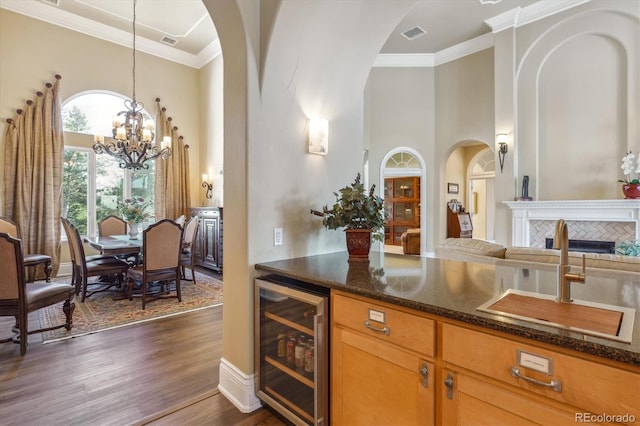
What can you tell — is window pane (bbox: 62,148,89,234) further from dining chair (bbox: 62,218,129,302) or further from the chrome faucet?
the chrome faucet

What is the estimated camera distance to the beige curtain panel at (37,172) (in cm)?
522

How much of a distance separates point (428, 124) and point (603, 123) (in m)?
3.07

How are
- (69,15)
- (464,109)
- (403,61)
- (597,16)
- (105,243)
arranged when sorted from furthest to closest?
1. (403,61)
2. (464,109)
3. (69,15)
4. (597,16)
5. (105,243)

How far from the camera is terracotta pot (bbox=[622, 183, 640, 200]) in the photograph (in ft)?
14.5

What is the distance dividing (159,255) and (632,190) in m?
6.37

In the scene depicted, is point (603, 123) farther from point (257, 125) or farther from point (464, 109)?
point (257, 125)

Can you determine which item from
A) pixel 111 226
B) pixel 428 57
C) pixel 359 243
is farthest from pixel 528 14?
pixel 111 226

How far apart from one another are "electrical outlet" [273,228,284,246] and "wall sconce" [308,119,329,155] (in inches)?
25.1

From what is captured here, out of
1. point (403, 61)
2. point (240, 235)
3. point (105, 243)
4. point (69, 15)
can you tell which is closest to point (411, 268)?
point (240, 235)

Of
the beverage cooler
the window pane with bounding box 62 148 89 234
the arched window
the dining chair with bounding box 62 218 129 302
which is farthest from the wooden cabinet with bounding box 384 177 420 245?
the beverage cooler

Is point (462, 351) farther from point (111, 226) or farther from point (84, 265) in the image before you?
point (111, 226)

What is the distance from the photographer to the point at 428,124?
7277mm

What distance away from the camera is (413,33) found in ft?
20.4

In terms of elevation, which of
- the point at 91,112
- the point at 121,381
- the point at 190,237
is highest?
the point at 91,112
